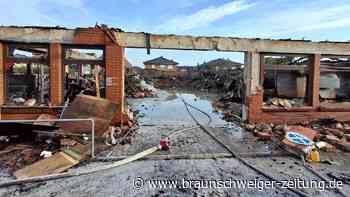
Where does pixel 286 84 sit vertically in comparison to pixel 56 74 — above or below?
below

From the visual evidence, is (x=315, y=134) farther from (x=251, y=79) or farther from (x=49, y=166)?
(x=49, y=166)

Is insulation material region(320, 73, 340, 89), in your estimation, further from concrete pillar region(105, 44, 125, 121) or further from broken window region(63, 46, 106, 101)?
broken window region(63, 46, 106, 101)

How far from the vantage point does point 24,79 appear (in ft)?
27.7

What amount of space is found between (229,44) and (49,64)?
5827mm

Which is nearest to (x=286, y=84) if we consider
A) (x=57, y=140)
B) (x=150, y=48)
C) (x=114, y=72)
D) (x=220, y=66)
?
(x=150, y=48)

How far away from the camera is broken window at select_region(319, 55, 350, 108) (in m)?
9.49

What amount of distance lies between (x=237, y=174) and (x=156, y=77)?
38268 millimetres

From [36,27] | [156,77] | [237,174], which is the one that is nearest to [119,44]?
[36,27]

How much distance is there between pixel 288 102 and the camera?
944 cm

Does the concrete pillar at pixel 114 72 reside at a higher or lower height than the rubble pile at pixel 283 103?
higher

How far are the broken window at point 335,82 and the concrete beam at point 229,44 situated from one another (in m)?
0.46

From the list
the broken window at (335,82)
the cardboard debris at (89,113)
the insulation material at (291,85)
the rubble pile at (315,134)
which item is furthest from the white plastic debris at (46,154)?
the broken window at (335,82)

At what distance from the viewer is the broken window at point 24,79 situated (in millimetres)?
7871

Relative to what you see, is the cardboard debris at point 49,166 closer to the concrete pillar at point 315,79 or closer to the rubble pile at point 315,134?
the rubble pile at point 315,134
